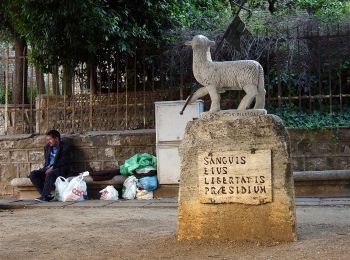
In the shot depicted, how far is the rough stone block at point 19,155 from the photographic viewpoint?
1052 centimetres

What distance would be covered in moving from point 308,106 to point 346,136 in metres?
1.15

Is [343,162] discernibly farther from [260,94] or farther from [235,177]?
[235,177]

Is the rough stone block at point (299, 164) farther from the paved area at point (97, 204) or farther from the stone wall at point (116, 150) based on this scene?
the paved area at point (97, 204)

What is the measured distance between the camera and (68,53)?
10398mm

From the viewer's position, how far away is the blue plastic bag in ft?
29.9

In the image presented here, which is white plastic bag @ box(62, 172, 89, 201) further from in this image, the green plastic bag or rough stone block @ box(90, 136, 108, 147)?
rough stone block @ box(90, 136, 108, 147)

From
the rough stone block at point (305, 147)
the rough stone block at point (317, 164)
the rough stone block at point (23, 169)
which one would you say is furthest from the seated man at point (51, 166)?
the rough stone block at point (317, 164)

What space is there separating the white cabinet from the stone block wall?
2010 millimetres

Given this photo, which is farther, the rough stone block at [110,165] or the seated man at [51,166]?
the rough stone block at [110,165]

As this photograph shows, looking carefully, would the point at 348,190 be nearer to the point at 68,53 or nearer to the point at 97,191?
the point at 97,191

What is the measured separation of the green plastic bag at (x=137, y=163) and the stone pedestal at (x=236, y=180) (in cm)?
441

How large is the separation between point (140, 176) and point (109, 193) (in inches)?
25.9

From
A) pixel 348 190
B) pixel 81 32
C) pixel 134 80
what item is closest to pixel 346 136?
pixel 348 190

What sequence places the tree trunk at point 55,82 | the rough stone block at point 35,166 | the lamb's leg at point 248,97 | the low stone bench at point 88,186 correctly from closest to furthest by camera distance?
the lamb's leg at point 248,97
the low stone bench at point 88,186
the rough stone block at point 35,166
the tree trunk at point 55,82
